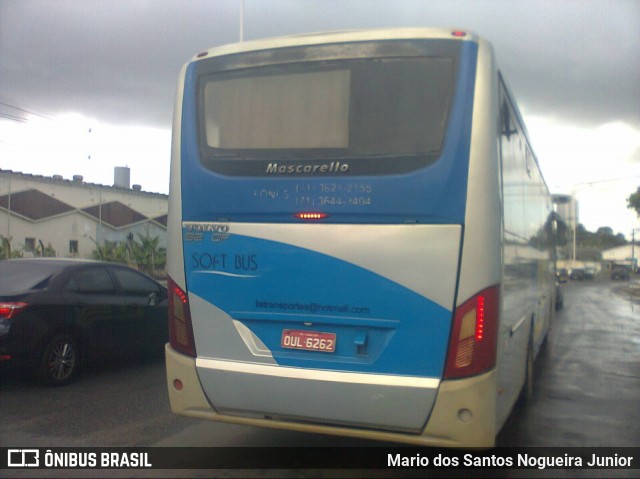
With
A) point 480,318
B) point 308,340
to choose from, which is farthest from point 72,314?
point 480,318

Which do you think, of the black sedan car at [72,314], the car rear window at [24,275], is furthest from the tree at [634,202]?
the car rear window at [24,275]

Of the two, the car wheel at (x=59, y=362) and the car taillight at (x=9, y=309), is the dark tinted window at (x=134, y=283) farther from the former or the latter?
the car taillight at (x=9, y=309)

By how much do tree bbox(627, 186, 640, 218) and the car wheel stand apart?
183 feet

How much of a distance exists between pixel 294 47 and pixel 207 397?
2.84m

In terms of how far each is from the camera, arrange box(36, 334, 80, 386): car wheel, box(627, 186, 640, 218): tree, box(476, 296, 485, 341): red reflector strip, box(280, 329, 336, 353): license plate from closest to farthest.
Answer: box(476, 296, 485, 341): red reflector strip < box(280, 329, 336, 353): license plate < box(36, 334, 80, 386): car wheel < box(627, 186, 640, 218): tree

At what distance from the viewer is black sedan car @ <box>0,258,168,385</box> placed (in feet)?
25.5

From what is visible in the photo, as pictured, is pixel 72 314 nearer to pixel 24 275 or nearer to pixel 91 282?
pixel 91 282

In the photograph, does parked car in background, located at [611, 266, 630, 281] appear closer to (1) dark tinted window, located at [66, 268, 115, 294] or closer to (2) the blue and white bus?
(1) dark tinted window, located at [66, 268, 115, 294]

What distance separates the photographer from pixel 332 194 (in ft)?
16.1

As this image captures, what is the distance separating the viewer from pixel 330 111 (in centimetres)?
505

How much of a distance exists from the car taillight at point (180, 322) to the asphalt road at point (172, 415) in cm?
116

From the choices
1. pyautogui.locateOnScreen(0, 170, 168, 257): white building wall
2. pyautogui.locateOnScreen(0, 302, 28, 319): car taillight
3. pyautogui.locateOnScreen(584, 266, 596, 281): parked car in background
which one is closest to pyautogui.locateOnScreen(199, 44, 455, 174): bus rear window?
pyautogui.locateOnScreen(0, 302, 28, 319): car taillight

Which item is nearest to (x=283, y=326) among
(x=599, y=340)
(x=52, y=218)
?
(x=599, y=340)

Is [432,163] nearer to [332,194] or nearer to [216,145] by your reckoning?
[332,194]
